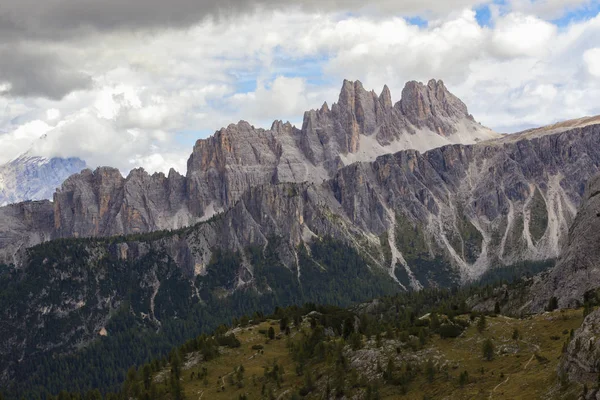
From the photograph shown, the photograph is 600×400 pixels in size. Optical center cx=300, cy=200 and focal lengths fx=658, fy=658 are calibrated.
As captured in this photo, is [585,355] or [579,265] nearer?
[585,355]

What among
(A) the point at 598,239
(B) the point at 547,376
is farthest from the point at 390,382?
(A) the point at 598,239

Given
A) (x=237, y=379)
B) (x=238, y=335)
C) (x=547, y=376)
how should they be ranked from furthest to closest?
(x=238, y=335), (x=237, y=379), (x=547, y=376)

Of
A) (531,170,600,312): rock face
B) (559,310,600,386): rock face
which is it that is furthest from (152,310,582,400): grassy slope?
(531,170,600,312): rock face

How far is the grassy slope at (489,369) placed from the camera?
3317 inches

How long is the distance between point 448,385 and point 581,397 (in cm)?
2770

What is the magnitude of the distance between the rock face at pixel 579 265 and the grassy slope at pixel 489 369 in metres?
65.9

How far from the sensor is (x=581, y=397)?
69625 mm

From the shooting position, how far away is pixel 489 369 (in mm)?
95688

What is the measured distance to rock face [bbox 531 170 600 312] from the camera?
17450 cm

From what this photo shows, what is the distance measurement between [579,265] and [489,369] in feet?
326

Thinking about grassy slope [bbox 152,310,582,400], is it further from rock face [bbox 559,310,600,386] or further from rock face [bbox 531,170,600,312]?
rock face [bbox 531,170,600,312]

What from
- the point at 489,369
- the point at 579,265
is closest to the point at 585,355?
the point at 489,369

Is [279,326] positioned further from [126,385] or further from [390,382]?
[390,382]

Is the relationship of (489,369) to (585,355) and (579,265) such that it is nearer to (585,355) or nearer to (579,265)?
(585,355)
